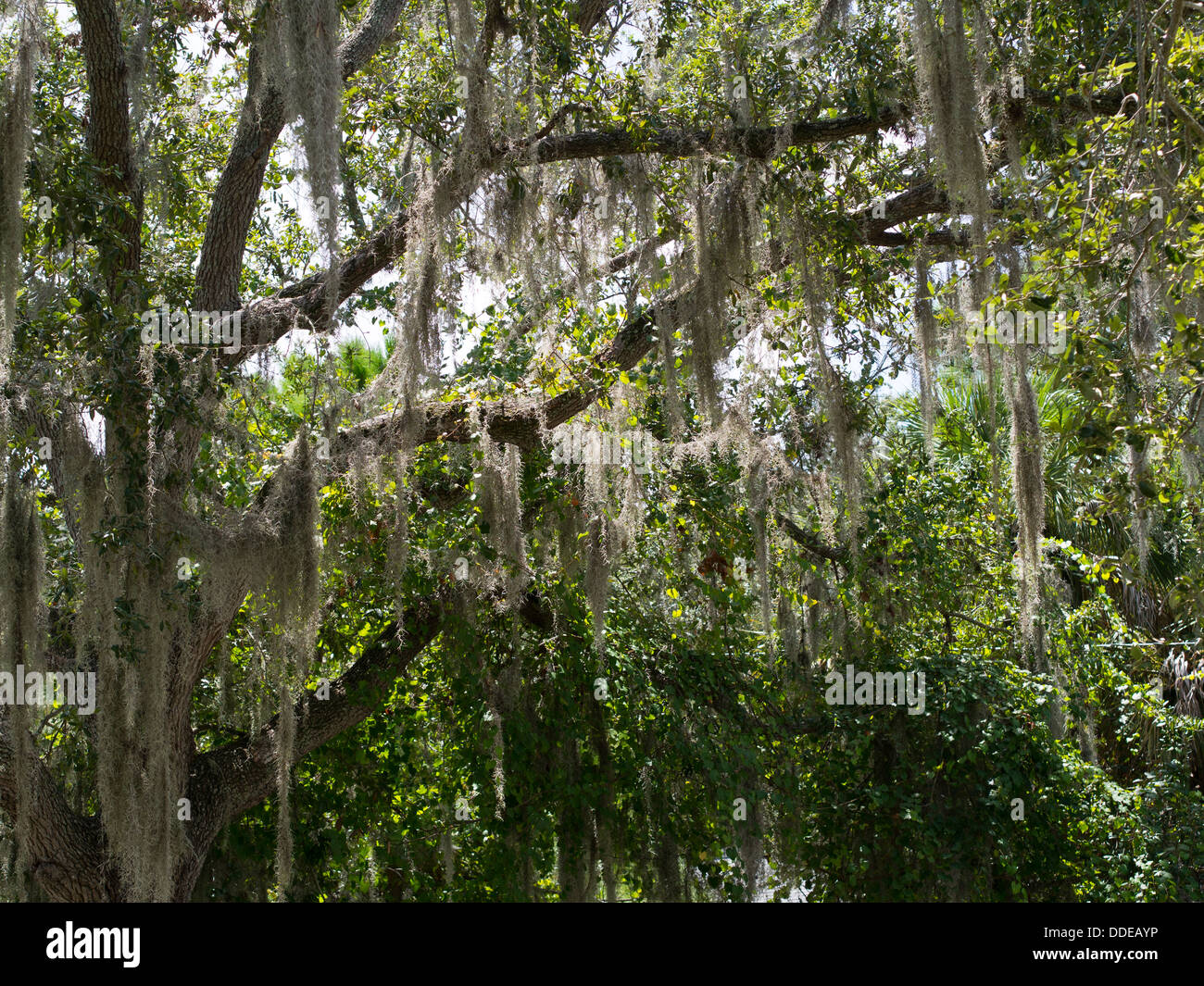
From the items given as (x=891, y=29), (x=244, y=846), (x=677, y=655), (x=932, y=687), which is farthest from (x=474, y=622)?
(x=891, y=29)

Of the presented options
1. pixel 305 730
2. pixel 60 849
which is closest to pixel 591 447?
pixel 305 730

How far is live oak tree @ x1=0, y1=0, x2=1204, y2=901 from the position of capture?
4.63 meters

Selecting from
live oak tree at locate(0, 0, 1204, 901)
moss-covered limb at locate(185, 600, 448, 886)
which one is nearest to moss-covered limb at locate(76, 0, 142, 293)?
live oak tree at locate(0, 0, 1204, 901)

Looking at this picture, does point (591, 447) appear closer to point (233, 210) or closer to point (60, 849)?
point (233, 210)

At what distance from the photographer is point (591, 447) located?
19.2 ft

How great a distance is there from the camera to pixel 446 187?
5.33m

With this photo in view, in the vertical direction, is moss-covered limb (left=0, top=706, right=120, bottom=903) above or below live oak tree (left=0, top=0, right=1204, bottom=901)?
below

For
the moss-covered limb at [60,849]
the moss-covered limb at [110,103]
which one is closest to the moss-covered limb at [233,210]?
the moss-covered limb at [110,103]

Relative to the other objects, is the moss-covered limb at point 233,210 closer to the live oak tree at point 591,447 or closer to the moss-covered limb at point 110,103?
the live oak tree at point 591,447

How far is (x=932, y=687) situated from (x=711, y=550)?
1.64 meters

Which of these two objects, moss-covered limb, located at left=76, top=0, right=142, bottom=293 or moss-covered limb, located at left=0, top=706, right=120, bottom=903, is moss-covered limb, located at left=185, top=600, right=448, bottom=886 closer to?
moss-covered limb, located at left=0, top=706, right=120, bottom=903

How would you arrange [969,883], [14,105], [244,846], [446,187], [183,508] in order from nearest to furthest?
[14,105] → [183,508] → [446,187] → [244,846] → [969,883]

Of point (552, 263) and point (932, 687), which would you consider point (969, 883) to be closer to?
point (932, 687)

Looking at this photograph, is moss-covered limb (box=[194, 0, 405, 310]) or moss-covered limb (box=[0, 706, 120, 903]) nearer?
moss-covered limb (box=[0, 706, 120, 903])
